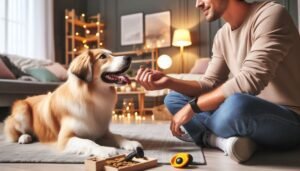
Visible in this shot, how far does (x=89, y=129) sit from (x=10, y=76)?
246 cm

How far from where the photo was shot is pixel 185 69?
17.8 ft

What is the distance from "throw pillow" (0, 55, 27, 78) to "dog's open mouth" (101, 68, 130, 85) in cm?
270

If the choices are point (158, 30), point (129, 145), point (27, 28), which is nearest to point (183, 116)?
point (129, 145)

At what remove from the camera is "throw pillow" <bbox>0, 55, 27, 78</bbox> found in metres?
3.96

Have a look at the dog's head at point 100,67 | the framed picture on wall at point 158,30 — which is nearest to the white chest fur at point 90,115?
the dog's head at point 100,67

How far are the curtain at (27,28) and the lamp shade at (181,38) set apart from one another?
88.8 inches

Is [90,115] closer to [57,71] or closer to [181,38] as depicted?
[57,71]

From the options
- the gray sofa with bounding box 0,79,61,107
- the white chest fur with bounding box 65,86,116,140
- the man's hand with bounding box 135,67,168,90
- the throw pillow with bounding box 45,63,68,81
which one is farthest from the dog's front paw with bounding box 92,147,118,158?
→ the throw pillow with bounding box 45,63,68,81

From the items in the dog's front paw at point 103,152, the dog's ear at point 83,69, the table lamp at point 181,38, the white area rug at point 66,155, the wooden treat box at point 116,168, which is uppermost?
the table lamp at point 181,38

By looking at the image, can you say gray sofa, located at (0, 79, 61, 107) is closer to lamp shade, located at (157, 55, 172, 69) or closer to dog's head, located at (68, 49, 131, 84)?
dog's head, located at (68, 49, 131, 84)

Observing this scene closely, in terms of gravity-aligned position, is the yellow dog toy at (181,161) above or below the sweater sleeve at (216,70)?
below

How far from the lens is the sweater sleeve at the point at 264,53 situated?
3.80ft

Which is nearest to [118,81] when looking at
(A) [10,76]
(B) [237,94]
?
(B) [237,94]

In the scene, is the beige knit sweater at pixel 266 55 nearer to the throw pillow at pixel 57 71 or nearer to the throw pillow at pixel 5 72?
the throw pillow at pixel 5 72
